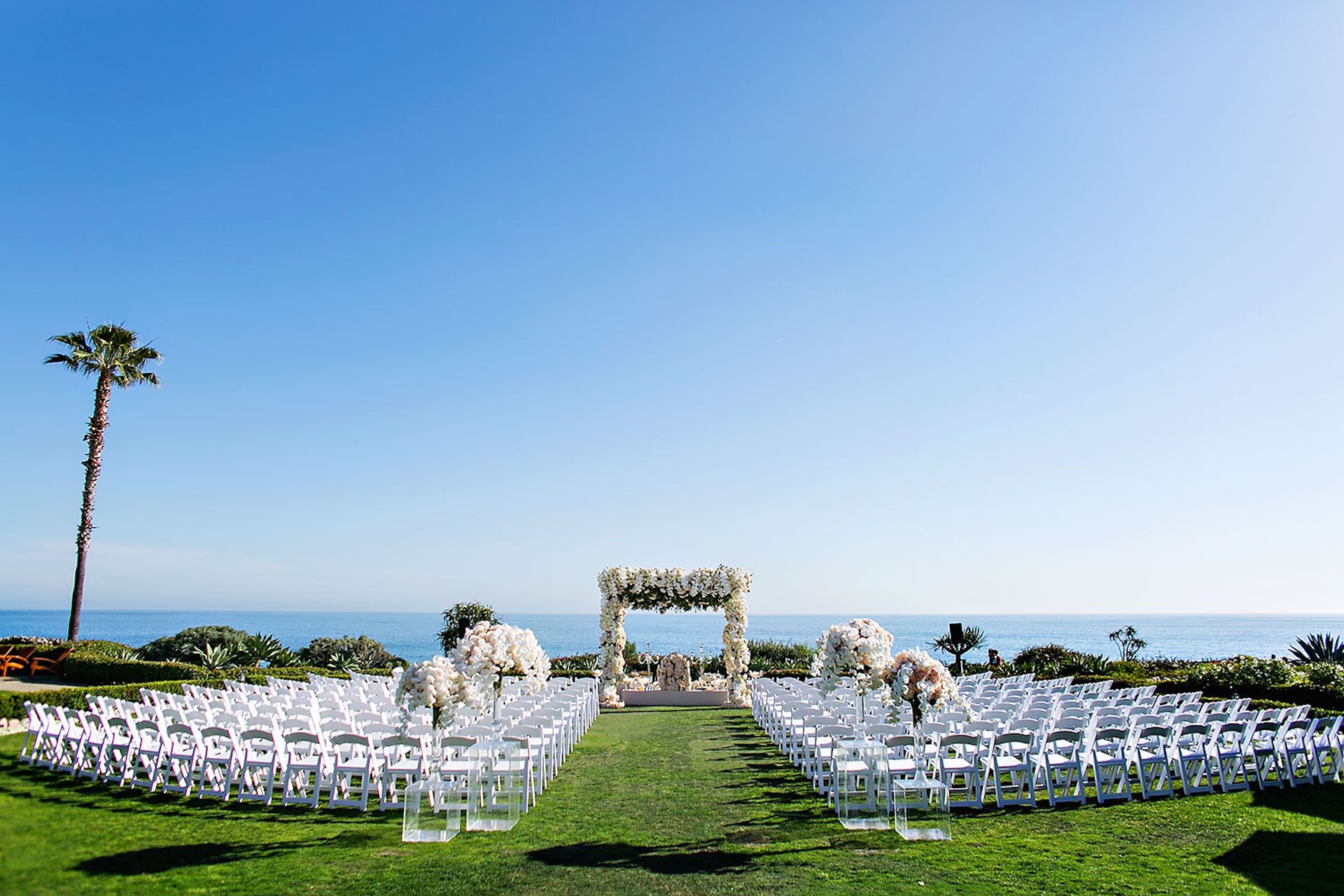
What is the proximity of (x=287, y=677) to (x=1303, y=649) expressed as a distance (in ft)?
93.3

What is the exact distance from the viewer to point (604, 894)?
611 cm

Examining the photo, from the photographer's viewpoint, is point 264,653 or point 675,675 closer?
point 675,675

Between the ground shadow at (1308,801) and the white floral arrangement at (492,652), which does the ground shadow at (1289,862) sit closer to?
the ground shadow at (1308,801)

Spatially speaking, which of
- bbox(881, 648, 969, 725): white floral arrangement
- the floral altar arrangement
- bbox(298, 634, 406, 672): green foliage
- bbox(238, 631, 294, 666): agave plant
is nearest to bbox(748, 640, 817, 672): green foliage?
the floral altar arrangement

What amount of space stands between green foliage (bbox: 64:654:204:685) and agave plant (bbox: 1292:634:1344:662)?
29268 mm

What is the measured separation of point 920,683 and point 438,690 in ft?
16.5

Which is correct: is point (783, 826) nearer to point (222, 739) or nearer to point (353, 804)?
point (353, 804)

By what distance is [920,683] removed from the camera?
27.1 feet

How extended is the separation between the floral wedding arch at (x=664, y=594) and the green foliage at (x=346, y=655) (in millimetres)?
6800

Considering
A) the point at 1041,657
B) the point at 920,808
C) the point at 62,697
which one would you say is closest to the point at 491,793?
the point at 920,808

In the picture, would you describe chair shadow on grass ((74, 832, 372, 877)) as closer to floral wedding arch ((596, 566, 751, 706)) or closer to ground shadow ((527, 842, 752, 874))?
ground shadow ((527, 842, 752, 874))

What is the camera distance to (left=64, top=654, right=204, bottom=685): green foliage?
65.0ft

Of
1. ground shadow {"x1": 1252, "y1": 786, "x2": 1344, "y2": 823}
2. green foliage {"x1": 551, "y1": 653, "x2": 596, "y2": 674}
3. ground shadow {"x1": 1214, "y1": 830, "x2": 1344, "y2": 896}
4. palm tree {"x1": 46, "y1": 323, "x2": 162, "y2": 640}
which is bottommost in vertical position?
green foliage {"x1": 551, "y1": 653, "x2": 596, "y2": 674}

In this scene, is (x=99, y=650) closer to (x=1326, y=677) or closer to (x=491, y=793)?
(x=491, y=793)
